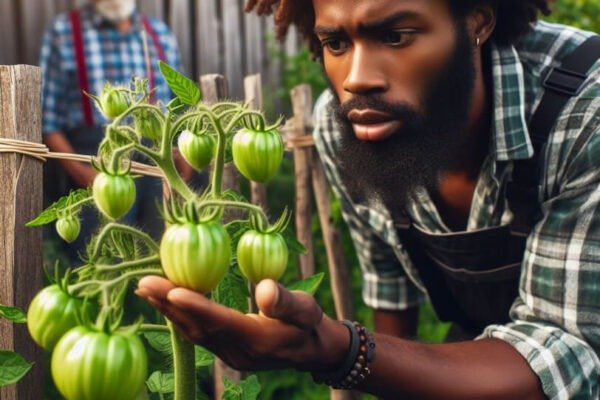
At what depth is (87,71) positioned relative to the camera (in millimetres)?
4066

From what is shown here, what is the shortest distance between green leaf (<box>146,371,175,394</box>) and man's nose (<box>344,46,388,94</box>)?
2.25 ft

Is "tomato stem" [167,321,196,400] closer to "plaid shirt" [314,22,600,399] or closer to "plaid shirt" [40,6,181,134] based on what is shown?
"plaid shirt" [314,22,600,399]

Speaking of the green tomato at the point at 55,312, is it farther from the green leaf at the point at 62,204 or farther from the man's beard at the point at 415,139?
the man's beard at the point at 415,139

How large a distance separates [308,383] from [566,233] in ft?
5.62

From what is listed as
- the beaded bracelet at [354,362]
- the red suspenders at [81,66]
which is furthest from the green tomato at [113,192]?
the red suspenders at [81,66]

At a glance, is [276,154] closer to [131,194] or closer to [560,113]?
[131,194]

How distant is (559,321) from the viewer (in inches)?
74.3

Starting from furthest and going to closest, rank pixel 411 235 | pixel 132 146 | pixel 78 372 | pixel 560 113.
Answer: pixel 411 235 < pixel 560 113 < pixel 132 146 < pixel 78 372

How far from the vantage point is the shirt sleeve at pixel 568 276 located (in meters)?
1.82

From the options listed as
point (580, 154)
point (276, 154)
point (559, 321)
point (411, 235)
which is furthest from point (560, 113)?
point (276, 154)

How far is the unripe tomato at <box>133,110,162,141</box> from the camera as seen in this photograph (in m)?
1.29

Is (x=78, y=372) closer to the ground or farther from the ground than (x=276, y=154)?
closer to the ground

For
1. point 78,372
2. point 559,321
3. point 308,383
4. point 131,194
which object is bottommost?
point 308,383

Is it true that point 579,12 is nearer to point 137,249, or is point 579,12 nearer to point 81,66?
point 81,66
